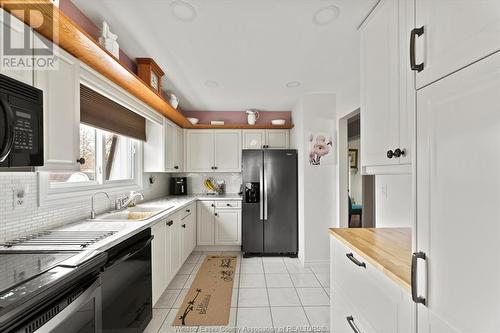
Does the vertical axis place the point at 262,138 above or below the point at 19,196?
above

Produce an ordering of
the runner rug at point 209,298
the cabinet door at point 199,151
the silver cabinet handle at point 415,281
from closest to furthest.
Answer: the silver cabinet handle at point 415,281 < the runner rug at point 209,298 < the cabinet door at point 199,151

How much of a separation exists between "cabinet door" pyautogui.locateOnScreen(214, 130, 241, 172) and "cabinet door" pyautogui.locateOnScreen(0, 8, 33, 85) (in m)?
3.12

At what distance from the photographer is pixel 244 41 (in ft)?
6.68

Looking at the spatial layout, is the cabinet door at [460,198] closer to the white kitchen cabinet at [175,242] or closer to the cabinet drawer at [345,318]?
the cabinet drawer at [345,318]

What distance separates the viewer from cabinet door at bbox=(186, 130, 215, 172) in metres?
4.32

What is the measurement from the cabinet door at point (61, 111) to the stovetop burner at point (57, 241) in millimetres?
430

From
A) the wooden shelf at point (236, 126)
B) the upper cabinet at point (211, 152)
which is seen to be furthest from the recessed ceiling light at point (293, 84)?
the upper cabinet at point (211, 152)

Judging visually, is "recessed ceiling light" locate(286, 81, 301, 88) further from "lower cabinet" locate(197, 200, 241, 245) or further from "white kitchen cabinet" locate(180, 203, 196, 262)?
"white kitchen cabinet" locate(180, 203, 196, 262)

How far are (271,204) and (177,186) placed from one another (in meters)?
1.79

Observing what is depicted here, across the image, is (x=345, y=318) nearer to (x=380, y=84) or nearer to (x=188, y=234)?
(x=380, y=84)

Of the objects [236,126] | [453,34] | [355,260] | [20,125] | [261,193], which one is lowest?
[355,260]

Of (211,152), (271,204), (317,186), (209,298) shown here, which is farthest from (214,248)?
(317,186)

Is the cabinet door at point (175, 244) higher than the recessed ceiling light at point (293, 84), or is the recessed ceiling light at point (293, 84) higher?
the recessed ceiling light at point (293, 84)

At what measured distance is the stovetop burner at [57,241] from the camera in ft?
4.29
